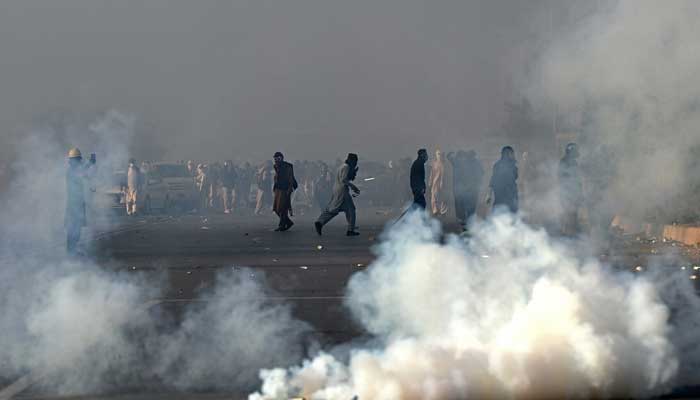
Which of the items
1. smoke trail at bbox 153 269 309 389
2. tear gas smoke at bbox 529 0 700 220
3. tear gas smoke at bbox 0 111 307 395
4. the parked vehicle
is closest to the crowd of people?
the parked vehicle

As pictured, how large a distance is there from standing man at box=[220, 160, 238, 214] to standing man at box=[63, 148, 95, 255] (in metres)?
22.8

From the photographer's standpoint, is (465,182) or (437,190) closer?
(465,182)

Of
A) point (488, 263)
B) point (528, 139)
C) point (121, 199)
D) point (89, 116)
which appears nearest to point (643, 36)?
point (488, 263)

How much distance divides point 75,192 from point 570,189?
876 cm

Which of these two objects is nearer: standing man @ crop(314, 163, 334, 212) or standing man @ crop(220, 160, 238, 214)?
standing man @ crop(314, 163, 334, 212)

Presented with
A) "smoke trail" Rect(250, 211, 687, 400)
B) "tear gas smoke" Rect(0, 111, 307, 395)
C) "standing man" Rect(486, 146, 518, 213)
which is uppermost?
"standing man" Rect(486, 146, 518, 213)

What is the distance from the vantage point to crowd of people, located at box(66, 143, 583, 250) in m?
21.0

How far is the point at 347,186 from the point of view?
81.5ft

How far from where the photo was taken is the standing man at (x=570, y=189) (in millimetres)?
20656

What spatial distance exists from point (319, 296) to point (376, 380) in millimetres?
6647

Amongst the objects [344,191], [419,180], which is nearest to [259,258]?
[419,180]

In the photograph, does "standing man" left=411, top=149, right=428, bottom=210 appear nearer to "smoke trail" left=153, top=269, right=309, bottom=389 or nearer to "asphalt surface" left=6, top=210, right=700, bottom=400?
"asphalt surface" left=6, top=210, right=700, bottom=400

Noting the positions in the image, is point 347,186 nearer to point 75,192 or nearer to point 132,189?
point 75,192

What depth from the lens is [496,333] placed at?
7770 millimetres
